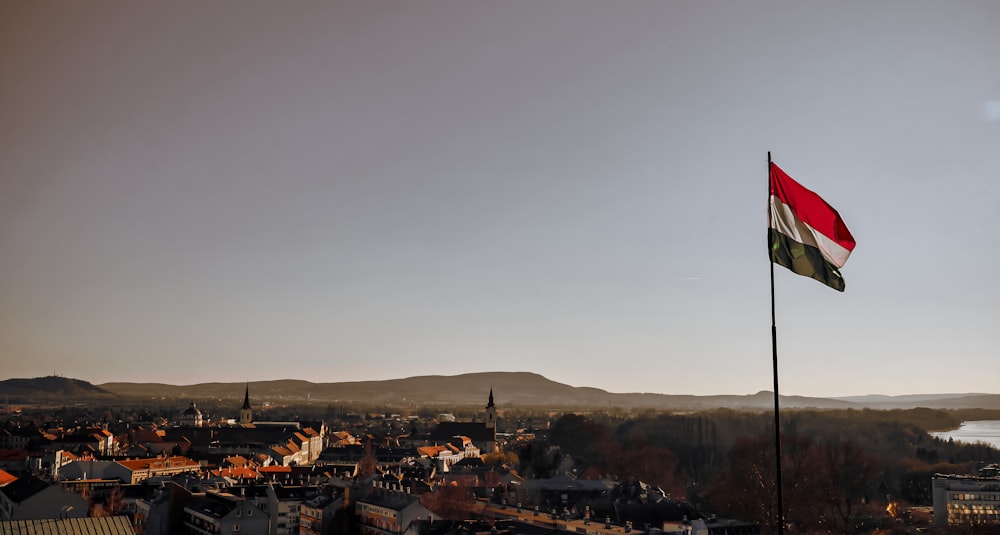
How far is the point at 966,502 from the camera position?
2670 inches

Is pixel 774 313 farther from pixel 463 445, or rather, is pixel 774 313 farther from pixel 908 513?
pixel 463 445

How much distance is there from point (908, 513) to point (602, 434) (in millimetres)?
48150

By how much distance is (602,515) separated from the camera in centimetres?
6053

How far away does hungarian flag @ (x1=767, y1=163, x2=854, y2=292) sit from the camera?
43.6 feet

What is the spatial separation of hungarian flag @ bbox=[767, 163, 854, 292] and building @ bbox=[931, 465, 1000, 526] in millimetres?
61494

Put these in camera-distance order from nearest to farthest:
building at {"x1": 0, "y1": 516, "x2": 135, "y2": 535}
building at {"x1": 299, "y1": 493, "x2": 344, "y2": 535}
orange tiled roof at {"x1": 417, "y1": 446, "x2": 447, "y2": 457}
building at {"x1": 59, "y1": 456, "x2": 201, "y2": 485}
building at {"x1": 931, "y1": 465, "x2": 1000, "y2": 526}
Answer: building at {"x1": 0, "y1": 516, "x2": 135, "y2": 535} < building at {"x1": 299, "y1": 493, "x2": 344, "y2": 535} < building at {"x1": 931, "y1": 465, "x2": 1000, "y2": 526} < building at {"x1": 59, "y1": 456, "x2": 201, "y2": 485} < orange tiled roof at {"x1": 417, "y1": 446, "x2": 447, "y2": 457}

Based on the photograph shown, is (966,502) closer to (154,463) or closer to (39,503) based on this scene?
(39,503)

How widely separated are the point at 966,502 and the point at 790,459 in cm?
1433

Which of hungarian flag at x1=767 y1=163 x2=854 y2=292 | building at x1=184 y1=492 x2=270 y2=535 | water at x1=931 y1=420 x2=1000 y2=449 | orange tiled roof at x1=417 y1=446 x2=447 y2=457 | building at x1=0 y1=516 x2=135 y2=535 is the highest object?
hungarian flag at x1=767 y1=163 x2=854 y2=292

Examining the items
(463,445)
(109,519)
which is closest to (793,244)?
(109,519)

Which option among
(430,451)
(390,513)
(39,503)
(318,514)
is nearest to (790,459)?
(390,513)

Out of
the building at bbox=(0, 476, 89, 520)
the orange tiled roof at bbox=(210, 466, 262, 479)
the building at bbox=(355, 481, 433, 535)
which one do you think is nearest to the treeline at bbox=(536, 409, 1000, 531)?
the building at bbox=(355, 481, 433, 535)

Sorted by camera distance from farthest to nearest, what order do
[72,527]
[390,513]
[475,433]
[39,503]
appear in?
[475,433]
[390,513]
[39,503]
[72,527]

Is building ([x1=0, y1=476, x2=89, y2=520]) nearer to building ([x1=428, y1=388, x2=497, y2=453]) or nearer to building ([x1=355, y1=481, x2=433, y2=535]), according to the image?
building ([x1=355, y1=481, x2=433, y2=535])
